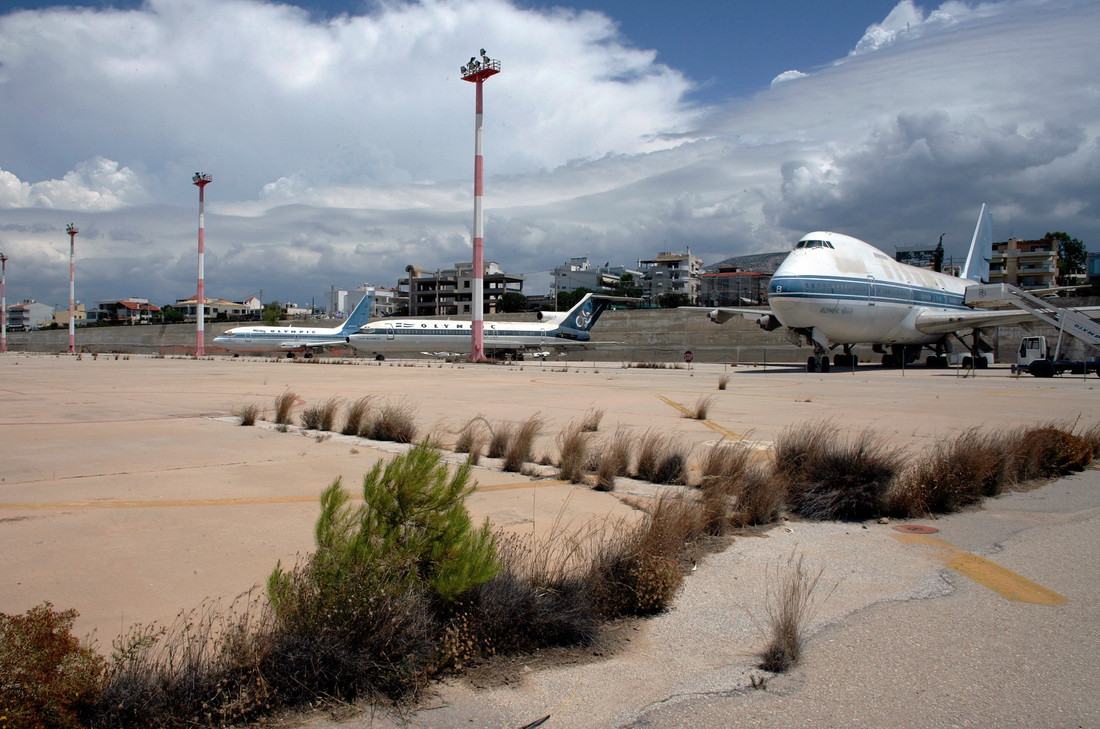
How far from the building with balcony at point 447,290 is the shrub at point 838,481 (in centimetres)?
12302

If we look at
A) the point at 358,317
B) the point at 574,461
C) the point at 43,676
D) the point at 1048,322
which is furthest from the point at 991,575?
the point at 358,317

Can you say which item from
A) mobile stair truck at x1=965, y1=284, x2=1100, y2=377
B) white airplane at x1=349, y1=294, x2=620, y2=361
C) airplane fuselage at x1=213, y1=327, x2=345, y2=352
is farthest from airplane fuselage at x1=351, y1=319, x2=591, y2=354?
mobile stair truck at x1=965, y1=284, x2=1100, y2=377

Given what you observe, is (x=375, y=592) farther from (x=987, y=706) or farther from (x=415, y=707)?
(x=987, y=706)

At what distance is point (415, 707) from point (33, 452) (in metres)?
8.85

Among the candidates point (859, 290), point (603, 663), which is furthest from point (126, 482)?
point (859, 290)

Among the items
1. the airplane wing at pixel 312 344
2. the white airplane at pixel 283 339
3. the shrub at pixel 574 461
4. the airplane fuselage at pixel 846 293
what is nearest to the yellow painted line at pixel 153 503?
the shrub at pixel 574 461

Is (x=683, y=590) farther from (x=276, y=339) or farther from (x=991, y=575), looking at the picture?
(x=276, y=339)

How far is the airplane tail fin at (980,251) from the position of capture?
170 ft

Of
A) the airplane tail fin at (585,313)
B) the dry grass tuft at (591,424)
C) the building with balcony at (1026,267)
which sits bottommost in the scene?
the dry grass tuft at (591,424)

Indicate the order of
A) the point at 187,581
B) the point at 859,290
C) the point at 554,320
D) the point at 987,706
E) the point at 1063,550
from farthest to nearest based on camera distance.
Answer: the point at 554,320 < the point at 859,290 < the point at 1063,550 < the point at 187,581 < the point at 987,706

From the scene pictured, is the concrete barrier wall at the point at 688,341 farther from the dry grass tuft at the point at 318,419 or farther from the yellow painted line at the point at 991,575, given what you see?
the yellow painted line at the point at 991,575

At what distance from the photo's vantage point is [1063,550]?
20.4ft

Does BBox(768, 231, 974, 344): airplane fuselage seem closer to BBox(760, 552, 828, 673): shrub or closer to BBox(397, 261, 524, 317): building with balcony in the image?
BBox(760, 552, 828, 673): shrub

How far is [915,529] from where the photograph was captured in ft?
22.7
